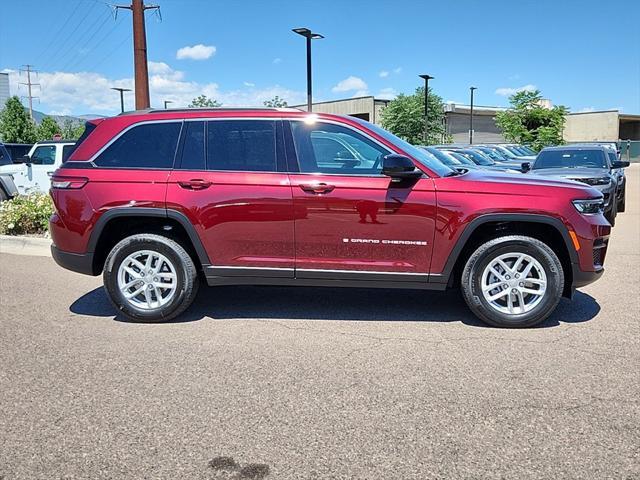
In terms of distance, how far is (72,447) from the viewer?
3.07 m

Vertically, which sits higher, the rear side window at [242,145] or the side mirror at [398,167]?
the rear side window at [242,145]

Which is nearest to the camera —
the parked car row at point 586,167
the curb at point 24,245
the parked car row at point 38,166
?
the curb at point 24,245

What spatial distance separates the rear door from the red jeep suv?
Result: 11 mm

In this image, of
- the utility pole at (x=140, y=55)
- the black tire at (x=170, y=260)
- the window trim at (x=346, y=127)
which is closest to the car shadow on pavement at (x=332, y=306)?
the black tire at (x=170, y=260)

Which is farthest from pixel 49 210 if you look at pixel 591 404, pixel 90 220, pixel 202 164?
pixel 591 404

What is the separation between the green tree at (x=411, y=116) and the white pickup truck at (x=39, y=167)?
112 ft

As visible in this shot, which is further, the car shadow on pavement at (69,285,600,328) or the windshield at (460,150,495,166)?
the windshield at (460,150,495,166)

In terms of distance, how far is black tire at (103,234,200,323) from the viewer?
514 cm

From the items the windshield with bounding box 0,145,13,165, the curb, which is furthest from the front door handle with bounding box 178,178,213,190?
the windshield with bounding box 0,145,13,165

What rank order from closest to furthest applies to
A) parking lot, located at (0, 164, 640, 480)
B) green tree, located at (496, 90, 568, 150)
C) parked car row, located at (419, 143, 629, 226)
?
1. parking lot, located at (0, 164, 640, 480)
2. parked car row, located at (419, 143, 629, 226)
3. green tree, located at (496, 90, 568, 150)

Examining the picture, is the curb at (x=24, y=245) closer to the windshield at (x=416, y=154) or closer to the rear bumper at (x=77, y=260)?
the rear bumper at (x=77, y=260)

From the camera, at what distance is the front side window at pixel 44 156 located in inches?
594

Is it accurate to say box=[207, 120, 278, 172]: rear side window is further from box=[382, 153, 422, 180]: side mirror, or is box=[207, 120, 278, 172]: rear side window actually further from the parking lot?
the parking lot

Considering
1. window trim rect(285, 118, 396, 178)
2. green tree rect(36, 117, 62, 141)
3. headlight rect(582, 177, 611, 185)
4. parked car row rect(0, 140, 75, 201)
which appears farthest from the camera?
green tree rect(36, 117, 62, 141)
